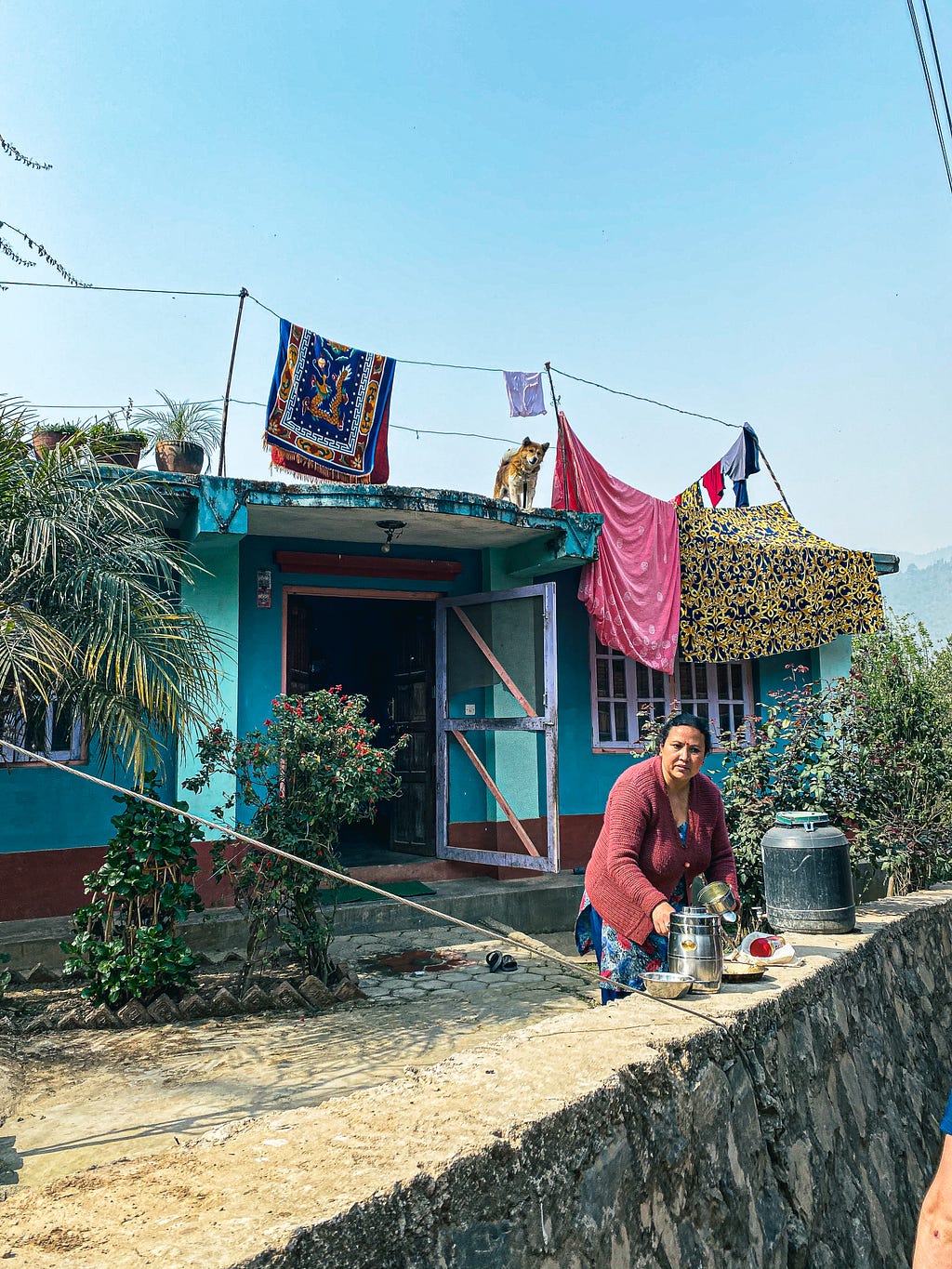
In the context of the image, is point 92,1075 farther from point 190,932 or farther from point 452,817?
point 452,817

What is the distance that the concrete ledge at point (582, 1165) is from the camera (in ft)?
4.86

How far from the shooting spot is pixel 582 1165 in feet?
6.35

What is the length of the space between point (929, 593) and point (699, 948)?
185536 mm

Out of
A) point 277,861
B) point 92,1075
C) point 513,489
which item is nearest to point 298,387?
point 513,489

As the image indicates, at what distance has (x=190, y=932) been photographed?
20.5 feet

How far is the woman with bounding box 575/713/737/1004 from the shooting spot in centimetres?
324

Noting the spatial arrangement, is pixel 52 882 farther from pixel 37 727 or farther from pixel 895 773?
pixel 895 773

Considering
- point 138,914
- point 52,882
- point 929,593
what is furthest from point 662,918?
point 929,593

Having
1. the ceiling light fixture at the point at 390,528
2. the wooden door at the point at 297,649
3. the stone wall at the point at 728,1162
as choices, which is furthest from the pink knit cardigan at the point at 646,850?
the wooden door at the point at 297,649

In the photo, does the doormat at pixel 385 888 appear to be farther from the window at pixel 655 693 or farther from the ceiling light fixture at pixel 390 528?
the ceiling light fixture at pixel 390 528

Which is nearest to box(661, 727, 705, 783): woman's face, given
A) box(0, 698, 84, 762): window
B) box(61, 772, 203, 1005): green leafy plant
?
box(61, 772, 203, 1005): green leafy plant

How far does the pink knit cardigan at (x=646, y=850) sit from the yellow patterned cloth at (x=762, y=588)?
5373mm

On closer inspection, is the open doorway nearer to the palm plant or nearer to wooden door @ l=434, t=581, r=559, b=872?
wooden door @ l=434, t=581, r=559, b=872

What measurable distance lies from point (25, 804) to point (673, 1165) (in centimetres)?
587
